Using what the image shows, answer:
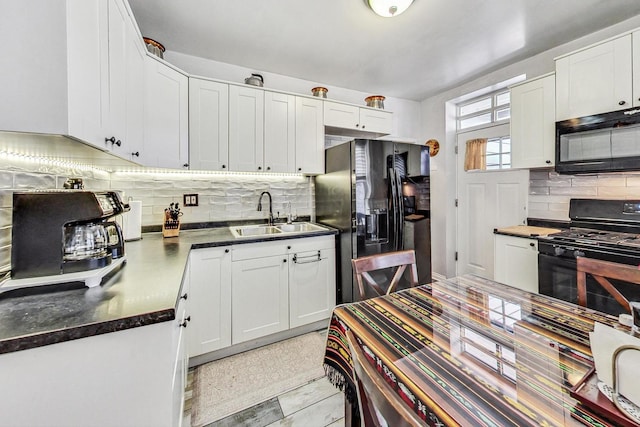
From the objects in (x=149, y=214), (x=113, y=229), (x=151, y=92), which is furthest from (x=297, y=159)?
(x=113, y=229)

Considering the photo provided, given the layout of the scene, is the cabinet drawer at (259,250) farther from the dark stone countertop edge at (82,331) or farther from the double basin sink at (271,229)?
the dark stone countertop edge at (82,331)

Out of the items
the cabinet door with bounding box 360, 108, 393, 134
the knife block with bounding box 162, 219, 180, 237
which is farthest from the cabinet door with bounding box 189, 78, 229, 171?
the cabinet door with bounding box 360, 108, 393, 134

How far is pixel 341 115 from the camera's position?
2.88 metres

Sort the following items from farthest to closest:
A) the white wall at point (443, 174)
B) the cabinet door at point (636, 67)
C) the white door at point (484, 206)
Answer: the white wall at point (443, 174), the white door at point (484, 206), the cabinet door at point (636, 67)

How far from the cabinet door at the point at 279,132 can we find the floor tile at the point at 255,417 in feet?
6.18

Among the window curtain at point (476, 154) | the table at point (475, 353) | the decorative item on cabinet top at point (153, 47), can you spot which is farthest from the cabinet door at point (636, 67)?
the decorative item on cabinet top at point (153, 47)

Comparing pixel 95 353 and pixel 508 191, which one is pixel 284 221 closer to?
pixel 95 353

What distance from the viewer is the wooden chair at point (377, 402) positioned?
1.36 ft

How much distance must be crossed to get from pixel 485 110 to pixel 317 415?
12.2 feet

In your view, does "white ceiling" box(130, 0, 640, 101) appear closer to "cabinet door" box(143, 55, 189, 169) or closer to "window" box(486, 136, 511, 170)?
"cabinet door" box(143, 55, 189, 169)

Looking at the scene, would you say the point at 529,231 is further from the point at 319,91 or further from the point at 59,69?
the point at 59,69

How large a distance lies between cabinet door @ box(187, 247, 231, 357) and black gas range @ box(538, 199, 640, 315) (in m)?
2.50

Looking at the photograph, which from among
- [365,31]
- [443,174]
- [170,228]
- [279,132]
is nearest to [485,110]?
[443,174]

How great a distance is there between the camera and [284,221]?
2.96 metres
